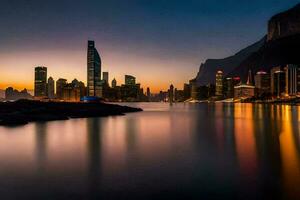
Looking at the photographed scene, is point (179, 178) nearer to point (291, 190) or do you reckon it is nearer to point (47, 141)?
point (291, 190)

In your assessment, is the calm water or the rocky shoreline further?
the rocky shoreline

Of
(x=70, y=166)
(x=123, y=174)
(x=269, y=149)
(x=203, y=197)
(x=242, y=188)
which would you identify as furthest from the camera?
(x=269, y=149)

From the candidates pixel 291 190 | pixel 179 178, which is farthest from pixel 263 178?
pixel 179 178

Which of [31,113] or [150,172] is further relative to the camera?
[31,113]

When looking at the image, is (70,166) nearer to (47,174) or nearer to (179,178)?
(47,174)

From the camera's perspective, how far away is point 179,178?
61.5ft

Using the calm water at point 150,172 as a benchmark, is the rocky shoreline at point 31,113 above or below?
above

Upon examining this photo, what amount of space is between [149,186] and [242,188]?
5076 millimetres

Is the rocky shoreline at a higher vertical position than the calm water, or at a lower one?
higher

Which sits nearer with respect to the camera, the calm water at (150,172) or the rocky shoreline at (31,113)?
the calm water at (150,172)

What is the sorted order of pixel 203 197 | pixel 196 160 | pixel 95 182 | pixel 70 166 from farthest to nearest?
pixel 196 160
pixel 70 166
pixel 95 182
pixel 203 197

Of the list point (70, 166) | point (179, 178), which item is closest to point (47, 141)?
point (70, 166)

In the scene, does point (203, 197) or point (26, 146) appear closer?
point (203, 197)

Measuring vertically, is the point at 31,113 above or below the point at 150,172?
above
